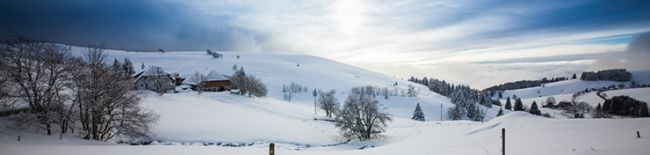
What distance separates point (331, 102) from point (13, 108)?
5975cm

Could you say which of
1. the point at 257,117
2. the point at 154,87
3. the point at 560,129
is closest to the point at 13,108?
the point at 257,117

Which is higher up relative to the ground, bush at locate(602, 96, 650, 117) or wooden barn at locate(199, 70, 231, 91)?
wooden barn at locate(199, 70, 231, 91)

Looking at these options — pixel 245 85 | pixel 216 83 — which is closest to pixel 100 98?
pixel 245 85

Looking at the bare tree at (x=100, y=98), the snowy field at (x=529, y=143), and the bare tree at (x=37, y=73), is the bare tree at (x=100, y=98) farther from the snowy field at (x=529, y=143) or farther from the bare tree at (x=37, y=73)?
the snowy field at (x=529, y=143)

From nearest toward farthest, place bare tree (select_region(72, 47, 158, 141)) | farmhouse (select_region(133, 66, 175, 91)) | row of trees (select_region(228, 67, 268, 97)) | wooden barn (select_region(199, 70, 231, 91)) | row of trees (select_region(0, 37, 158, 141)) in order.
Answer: row of trees (select_region(0, 37, 158, 141)), bare tree (select_region(72, 47, 158, 141)), farmhouse (select_region(133, 66, 175, 91)), row of trees (select_region(228, 67, 268, 97)), wooden barn (select_region(199, 70, 231, 91))

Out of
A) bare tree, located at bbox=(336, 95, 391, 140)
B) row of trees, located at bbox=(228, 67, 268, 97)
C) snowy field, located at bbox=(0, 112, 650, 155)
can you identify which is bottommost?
bare tree, located at bbox=(336, 95, 391, 140)

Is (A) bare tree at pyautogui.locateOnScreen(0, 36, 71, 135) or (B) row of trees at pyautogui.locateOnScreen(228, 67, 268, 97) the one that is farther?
(B) row of trees at pyautogui.locateOnScreen(228, 67, 268, 97)

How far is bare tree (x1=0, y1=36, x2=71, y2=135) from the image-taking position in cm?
2412

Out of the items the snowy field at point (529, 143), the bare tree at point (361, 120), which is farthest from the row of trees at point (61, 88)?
the bare tree at point (361, 120)

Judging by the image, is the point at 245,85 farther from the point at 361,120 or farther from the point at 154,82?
the point at 361,120

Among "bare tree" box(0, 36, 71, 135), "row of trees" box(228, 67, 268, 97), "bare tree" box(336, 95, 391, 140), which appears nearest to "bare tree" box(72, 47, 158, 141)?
"bare tree" box(0, 36, 71, 135)

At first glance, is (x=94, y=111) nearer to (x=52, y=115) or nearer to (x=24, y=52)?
(x=52, y=115)

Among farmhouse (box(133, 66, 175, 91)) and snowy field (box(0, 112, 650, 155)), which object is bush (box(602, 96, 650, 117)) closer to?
snowy field (box(0, 112, 650, 155))

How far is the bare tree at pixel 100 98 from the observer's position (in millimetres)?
→ 24844
